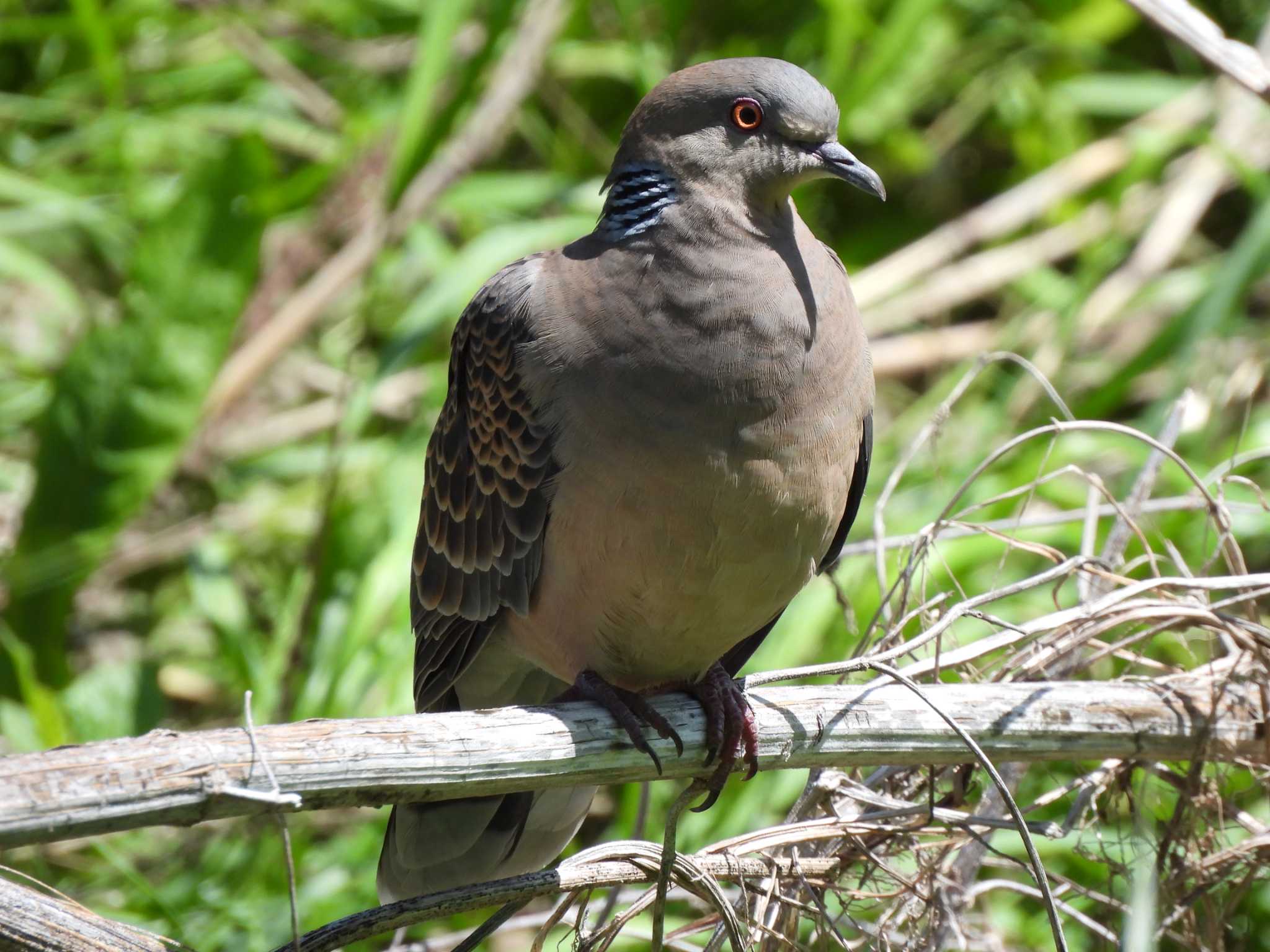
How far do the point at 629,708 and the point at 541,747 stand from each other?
1.22ft

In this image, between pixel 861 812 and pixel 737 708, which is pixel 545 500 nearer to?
pixel 737 708

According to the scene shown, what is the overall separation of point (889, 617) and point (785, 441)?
532 millimetres

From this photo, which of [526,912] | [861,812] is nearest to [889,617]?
[861,812]

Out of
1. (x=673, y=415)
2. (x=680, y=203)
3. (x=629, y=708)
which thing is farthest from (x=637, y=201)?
(x=629, y=708)

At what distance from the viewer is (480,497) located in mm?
3035

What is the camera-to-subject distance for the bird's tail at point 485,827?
312cm

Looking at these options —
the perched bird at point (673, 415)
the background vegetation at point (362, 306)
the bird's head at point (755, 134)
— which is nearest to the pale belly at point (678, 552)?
the perched bird at point (673, 415)

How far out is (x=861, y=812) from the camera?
260cm

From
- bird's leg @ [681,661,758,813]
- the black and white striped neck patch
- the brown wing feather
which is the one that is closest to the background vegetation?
the brown wing feather

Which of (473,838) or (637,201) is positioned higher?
(637,201)

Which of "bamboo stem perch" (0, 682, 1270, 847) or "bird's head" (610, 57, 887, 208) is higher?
"bird's head" (610, 57, 887, 208)

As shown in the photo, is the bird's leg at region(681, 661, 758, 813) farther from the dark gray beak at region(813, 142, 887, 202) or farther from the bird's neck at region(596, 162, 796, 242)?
the dark gray beak at region(813, 142, 887, 202)

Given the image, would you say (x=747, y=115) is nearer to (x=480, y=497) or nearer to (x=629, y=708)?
(x=480, y=497)

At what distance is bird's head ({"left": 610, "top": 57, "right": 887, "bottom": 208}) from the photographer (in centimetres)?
274
